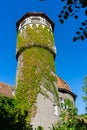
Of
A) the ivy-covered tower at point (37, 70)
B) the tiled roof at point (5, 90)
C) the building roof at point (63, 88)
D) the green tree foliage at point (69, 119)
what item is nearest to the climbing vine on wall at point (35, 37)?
the ivy-covered tower at point (37, 70)

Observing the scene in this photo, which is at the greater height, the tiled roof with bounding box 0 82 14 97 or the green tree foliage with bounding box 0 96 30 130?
the tiled roof with bounding box 0 82 14 97

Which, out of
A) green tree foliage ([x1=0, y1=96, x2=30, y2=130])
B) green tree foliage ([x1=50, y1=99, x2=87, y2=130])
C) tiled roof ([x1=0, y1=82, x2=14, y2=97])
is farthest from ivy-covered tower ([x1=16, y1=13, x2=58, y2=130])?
tiled roof ([x1=0, y1=82, x2=14, y2=97])

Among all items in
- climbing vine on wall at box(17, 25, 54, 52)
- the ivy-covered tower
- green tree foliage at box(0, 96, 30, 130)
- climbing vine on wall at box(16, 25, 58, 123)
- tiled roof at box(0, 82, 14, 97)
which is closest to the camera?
green tree foliage at box(0, 96, 30, 130)

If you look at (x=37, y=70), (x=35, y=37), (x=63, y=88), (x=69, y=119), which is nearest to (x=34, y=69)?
(x=37, y=70)

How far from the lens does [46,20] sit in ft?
105

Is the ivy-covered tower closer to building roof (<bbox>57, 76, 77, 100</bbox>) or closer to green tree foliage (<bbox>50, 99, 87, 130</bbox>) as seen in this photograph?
green tree foliage (<bbox>50, 99, 87, 130</bbox>)

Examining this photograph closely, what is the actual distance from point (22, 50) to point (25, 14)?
17.2 ft

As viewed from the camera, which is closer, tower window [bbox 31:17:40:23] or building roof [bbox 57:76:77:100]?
tower window [bbox 31:17:40:23]

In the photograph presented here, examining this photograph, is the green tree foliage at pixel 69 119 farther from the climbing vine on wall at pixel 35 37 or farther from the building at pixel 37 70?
the climbing vine on wall at pixel 35 37

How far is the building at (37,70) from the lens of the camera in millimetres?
24953

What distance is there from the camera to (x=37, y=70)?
1065 inches

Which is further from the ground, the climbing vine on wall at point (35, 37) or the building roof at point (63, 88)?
the climbing vine on wall at point (35, 37)

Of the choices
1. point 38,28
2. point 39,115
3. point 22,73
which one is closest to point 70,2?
point 39,115

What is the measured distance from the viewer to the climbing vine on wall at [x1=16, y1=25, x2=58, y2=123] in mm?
25516
